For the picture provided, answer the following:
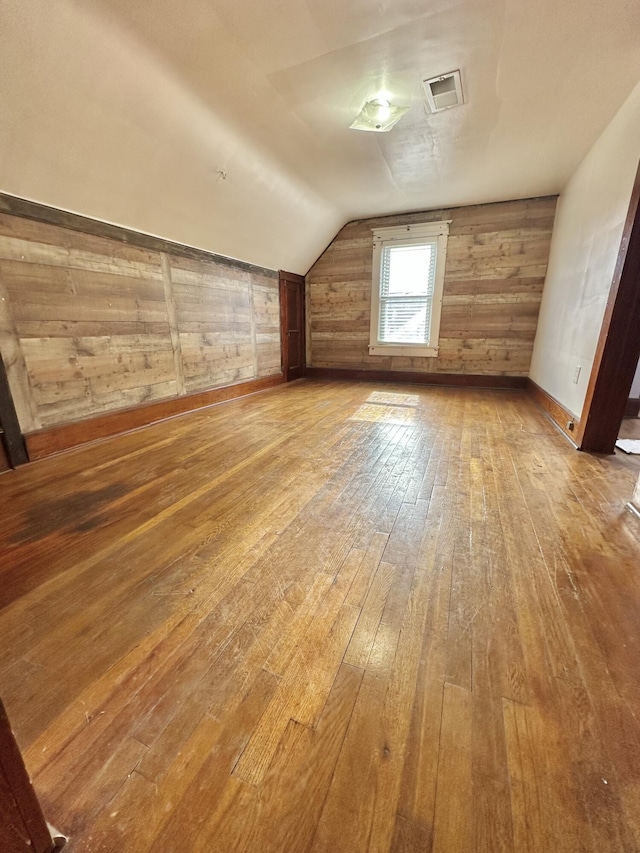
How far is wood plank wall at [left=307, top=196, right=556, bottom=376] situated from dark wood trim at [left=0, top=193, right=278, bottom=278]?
7.63 feet

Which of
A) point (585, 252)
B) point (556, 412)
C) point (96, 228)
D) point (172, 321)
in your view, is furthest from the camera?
point (172, 321)

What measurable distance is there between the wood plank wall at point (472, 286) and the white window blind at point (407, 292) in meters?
0.26

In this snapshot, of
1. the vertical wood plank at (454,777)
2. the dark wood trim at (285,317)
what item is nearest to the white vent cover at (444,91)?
the dark wood trim at (285,317)

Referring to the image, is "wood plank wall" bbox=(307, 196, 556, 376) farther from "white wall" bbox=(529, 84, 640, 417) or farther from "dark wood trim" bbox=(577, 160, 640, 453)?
"dark wood trim" bbox=(577, 160, 640, 453)

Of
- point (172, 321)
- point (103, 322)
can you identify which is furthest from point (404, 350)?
point (103, 322)

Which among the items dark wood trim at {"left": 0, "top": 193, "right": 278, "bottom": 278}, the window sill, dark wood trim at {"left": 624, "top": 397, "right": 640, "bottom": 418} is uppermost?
dark wood trim at {"left": 0, "top": 193, "right": 278, "bottom": 278}

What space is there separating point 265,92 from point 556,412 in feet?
12.4

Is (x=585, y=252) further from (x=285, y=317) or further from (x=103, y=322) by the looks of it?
(x=103, y=322)

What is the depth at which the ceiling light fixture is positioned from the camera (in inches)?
102

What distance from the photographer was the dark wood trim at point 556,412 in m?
2.98

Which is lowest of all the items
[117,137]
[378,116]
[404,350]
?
[404,350]

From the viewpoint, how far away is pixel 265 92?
8.00ft

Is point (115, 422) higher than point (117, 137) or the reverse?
the reverse

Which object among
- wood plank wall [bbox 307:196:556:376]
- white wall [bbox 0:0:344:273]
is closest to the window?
wood plank wall [bbox 307:196:556:376]
